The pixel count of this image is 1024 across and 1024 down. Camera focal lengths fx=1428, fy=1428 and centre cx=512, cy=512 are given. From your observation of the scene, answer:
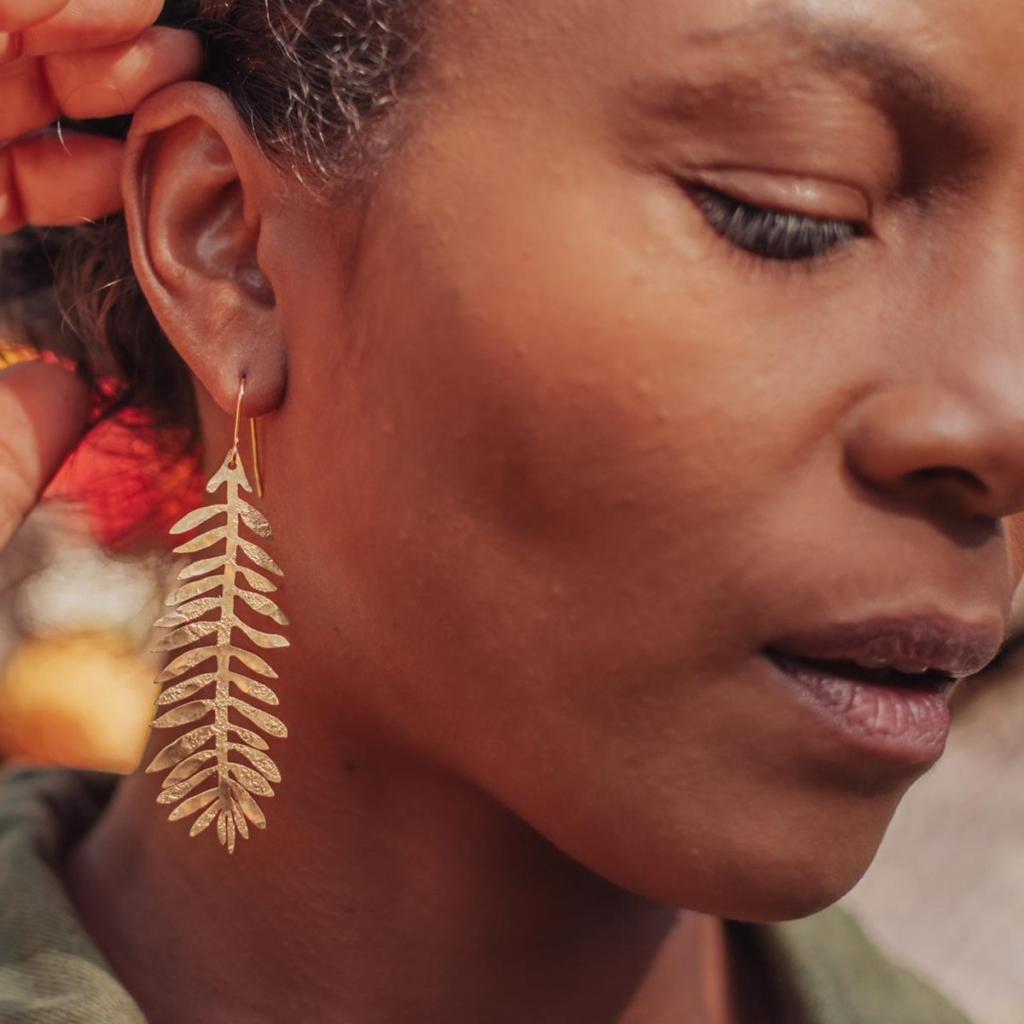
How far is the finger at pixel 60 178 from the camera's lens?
148 cm

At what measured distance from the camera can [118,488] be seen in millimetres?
1851

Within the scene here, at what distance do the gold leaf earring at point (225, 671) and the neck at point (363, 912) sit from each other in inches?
2.4

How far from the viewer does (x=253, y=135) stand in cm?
132

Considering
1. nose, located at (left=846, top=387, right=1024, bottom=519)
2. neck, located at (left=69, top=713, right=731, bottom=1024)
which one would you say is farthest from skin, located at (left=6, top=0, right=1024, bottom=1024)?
neck, located at (left=69, top=713, right=731, bottom=1024)

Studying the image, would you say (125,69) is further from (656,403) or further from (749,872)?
(749,872)

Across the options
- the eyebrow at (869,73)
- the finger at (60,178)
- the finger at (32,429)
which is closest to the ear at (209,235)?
the finger at (60,178)

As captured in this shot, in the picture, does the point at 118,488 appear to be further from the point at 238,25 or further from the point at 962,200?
the point at 962,200

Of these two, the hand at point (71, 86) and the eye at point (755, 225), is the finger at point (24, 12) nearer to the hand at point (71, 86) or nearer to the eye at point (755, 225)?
the hand at point (71, 86)

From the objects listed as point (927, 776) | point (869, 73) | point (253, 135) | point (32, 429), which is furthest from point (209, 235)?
point (927, 776)

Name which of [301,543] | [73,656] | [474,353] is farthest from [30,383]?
[73,656]

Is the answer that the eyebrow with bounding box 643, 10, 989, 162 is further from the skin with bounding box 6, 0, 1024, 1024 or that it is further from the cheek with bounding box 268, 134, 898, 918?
the cheek with bounding box 268, 134, 898, 918

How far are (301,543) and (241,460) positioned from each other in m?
0.11

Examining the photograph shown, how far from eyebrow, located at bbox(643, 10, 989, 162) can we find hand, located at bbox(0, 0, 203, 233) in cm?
55

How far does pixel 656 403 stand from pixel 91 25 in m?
0.65
